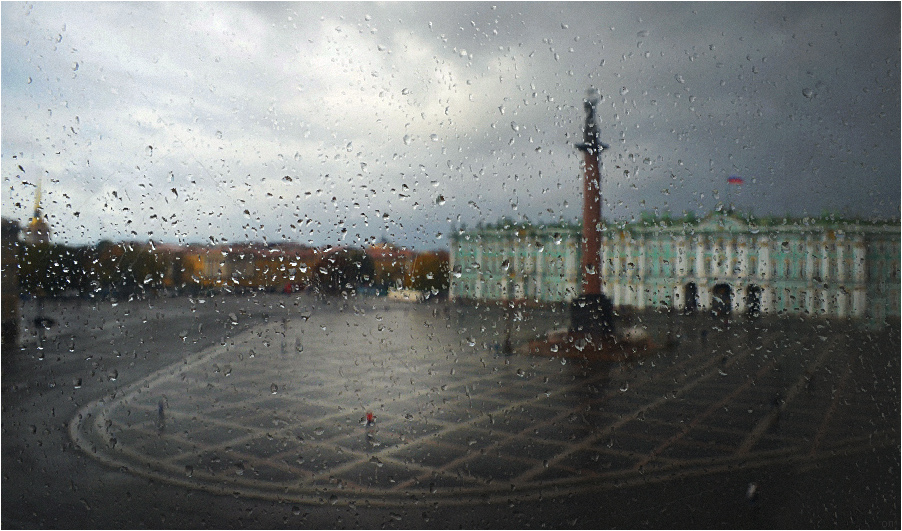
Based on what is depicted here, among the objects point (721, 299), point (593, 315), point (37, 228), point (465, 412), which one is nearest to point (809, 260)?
point (721, 299)

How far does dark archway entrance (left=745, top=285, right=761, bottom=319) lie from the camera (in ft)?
6.82

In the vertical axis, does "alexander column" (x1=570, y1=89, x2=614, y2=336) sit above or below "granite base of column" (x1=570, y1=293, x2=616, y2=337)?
above

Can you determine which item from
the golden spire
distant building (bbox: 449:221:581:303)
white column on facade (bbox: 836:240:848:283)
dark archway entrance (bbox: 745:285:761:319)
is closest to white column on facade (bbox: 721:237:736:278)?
dark archway entrance (bbox: 745:285:761:319)

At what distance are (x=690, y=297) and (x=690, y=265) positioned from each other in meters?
0.14

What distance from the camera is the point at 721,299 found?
83.0 inches

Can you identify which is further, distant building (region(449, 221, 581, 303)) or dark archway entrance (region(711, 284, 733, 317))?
dark archway entrance (region(711, 284, 733, 317))

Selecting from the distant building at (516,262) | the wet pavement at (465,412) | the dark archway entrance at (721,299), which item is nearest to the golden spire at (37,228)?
the wet pavement at (465,412)

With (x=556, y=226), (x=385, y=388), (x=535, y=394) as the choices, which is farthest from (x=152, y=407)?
(x=556, y=226)

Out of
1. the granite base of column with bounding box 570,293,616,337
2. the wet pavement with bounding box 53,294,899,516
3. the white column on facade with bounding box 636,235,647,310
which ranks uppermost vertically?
the white column on facade with bounding box 636,235,647,310

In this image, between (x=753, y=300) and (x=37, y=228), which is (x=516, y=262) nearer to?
(x=753, y=300)

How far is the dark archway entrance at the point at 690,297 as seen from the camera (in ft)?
6.64

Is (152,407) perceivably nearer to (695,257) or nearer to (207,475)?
(207,475)

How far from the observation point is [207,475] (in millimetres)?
2092

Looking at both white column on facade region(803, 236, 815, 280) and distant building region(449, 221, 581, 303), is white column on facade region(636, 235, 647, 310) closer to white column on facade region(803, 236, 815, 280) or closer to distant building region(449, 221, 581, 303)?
distant building region(449, 221, 581, 303)
